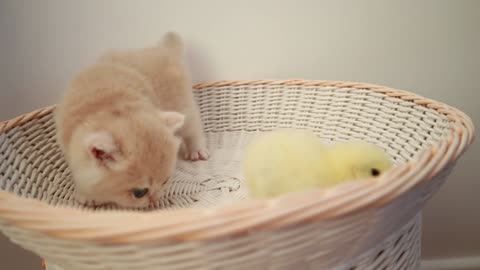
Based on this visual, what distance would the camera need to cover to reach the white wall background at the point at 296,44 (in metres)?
1.19

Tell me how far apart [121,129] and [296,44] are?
0.71 m

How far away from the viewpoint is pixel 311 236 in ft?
1.42

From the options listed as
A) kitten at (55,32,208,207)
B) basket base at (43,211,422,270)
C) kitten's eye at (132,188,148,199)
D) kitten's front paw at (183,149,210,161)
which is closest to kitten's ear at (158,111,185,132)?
kitten at (55,32,208,207)

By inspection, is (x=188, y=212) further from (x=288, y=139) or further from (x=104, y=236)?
(x=288, y=139)

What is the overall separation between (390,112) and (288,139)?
460 mm

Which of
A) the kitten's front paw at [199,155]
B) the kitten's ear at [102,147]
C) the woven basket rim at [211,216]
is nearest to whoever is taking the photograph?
the woven basket rim at [211,216]

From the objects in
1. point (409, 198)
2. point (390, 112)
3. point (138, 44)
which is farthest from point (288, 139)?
point (138, 44)

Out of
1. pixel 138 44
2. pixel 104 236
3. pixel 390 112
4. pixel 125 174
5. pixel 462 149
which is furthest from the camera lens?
pixel 138 44

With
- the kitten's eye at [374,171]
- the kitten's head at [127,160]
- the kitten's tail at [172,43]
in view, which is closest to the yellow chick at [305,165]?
the kitten's eye at [374,171]

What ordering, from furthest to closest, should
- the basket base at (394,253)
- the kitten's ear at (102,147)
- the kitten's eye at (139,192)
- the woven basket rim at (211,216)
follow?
the kitten's eye at (139,192) < the kitten's ear at (102,147) < the basket base at (394,253) < the woven basket rim at (211,216)

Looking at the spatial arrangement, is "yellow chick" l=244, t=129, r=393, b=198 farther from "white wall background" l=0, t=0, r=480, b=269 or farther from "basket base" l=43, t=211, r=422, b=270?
"white wall background" l=0, t=0, r=480, b=269

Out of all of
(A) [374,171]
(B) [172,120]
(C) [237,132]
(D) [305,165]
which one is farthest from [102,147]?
(C) [237,132]

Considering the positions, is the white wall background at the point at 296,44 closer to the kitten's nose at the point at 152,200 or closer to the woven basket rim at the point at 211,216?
the kitten's nose at the point at 152,200

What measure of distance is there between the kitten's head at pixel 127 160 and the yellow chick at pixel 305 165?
0.25 metres
